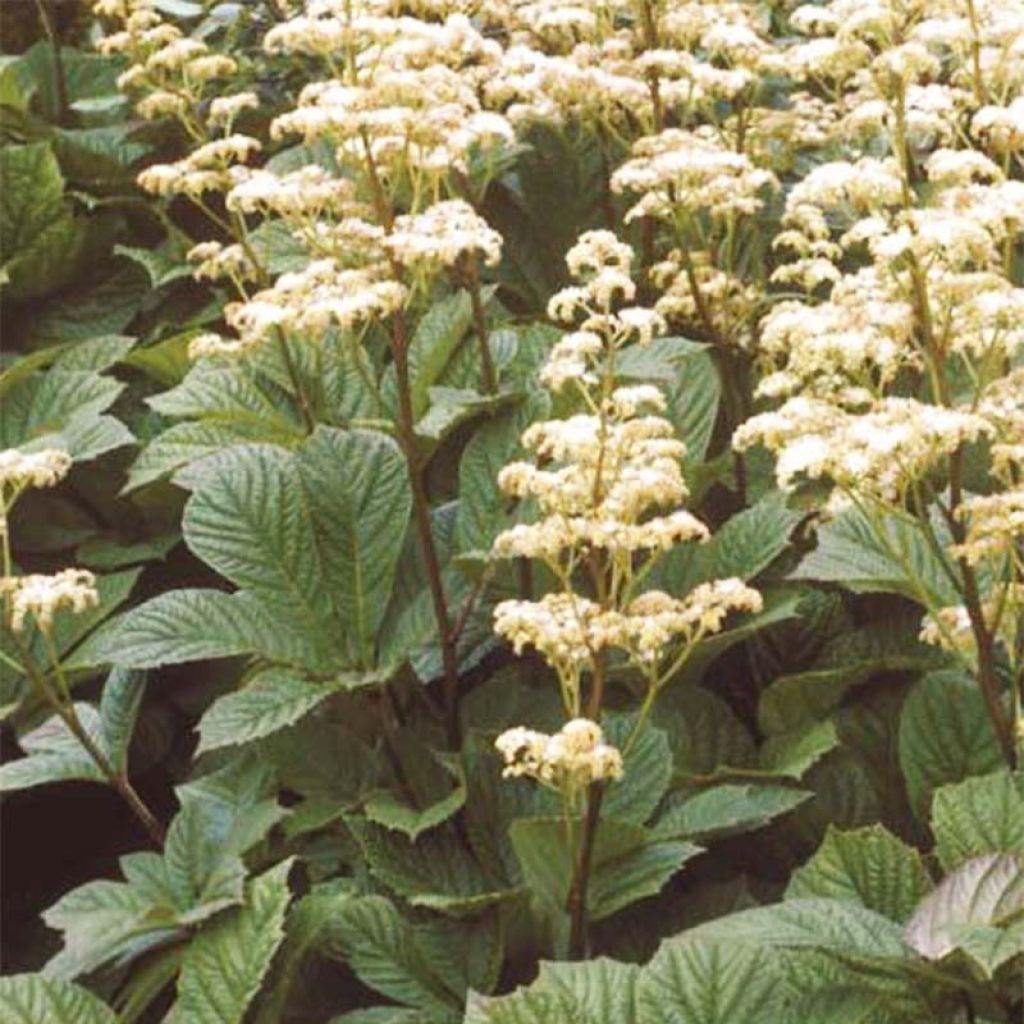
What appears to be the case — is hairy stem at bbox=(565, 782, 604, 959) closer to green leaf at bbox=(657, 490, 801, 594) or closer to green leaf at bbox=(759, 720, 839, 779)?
green leaf at bbox=(759, 720, 839, 779)

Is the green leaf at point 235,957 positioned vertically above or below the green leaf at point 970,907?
below

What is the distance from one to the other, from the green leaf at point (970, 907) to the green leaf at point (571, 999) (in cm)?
29

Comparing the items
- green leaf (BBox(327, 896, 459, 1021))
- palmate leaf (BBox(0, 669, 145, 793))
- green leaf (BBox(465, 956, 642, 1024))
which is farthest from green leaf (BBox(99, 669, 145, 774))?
green leaf (BBox(465, 956, 642, 1024))

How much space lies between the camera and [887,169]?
2.09 m

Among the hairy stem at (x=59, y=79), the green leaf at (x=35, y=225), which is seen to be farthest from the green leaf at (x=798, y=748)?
the hairy stem at (x=59, y=79)

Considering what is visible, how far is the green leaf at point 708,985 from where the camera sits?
1688 mm

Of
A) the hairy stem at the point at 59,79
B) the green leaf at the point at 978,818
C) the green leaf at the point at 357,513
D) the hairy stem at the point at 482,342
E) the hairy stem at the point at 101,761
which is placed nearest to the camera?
the green leaf at the point at 978,818

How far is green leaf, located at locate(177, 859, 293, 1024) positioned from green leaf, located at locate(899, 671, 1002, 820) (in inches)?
32.1

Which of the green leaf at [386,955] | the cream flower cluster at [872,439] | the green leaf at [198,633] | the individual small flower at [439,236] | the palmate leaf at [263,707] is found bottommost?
the green leaf at [386,955]

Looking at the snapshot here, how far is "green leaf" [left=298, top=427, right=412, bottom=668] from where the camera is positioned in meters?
2.46

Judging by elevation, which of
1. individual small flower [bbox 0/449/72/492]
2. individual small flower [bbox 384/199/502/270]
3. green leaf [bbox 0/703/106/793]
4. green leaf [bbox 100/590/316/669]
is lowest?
green leaf [bbox 0/703/106/793]

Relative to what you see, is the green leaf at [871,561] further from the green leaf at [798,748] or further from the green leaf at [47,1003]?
the green leaf at [47,1003]

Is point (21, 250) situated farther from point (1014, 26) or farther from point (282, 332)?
point (1014, 26)

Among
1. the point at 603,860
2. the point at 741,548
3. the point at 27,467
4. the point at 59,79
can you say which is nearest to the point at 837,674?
the point at 741,548
